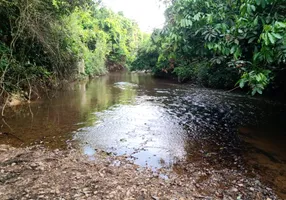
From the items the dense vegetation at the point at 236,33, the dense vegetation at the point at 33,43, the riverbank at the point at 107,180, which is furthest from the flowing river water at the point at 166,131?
the dense vegetation at the point at 236,33

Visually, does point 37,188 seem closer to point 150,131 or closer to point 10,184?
point 10,184

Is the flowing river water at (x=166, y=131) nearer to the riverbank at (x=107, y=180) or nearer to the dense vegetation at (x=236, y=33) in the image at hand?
the riverbank at (x=107, y=180)

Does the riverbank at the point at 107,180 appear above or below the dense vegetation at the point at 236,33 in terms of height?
below

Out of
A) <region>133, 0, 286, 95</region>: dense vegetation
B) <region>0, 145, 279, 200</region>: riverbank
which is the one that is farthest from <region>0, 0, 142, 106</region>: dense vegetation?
<region>133, 0, 286, 95</region>: dense vegetation

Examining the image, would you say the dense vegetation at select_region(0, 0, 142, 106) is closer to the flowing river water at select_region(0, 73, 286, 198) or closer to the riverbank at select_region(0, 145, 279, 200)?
the flowing river water at select_region(0, 73, 286, 198)

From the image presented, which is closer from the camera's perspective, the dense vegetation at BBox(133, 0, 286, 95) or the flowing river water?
the dense vegetation at BBox(133, 0, 286, 95)

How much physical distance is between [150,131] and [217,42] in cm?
352

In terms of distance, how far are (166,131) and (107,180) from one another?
3.58 m

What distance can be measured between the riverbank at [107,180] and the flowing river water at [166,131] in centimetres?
45

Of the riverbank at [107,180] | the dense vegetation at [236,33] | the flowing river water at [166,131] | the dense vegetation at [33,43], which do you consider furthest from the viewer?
the dense vegetation at [33,43]

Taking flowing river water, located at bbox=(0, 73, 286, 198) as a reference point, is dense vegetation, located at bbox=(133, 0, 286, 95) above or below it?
above

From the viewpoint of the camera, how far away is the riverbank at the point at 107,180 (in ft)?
12.2

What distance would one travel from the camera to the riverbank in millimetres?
3721

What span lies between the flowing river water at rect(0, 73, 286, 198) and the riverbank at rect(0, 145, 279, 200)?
0.45 metres
